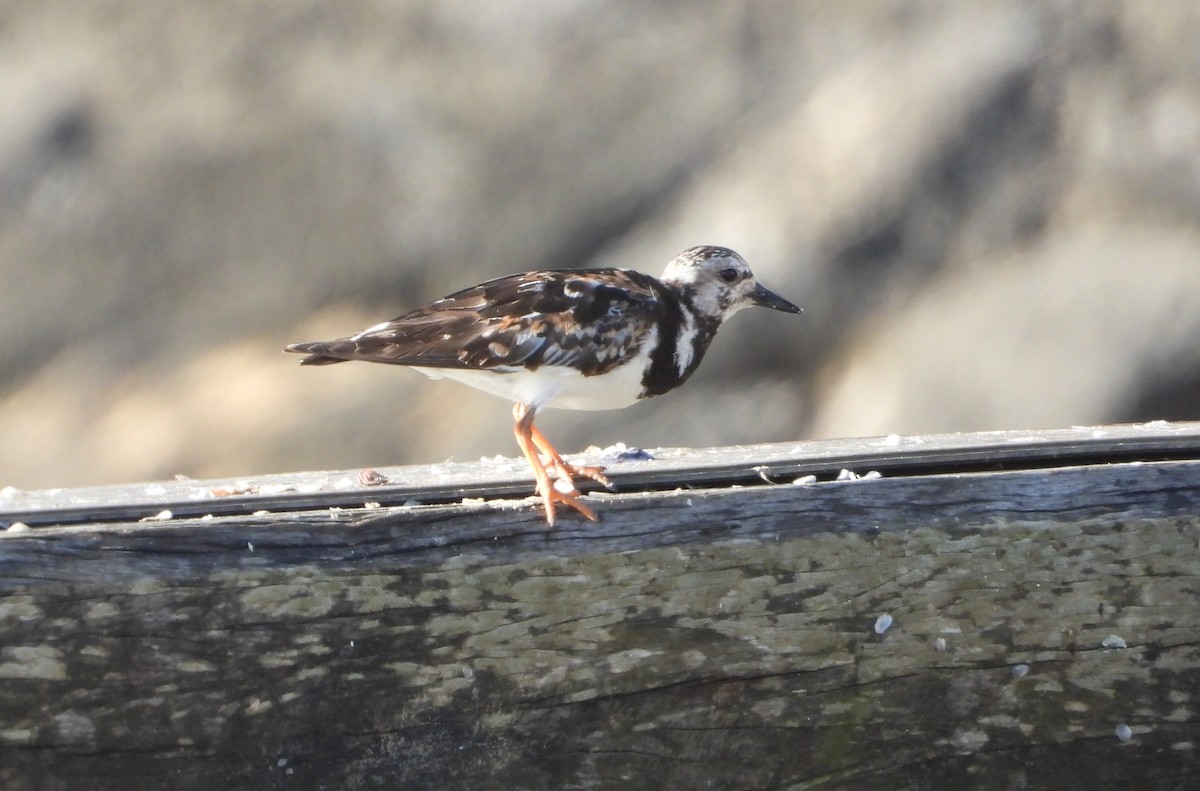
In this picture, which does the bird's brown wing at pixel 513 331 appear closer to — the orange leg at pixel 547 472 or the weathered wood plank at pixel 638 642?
the orange leg at pixel 547 472

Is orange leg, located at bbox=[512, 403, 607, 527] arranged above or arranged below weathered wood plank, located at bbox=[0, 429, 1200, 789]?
above

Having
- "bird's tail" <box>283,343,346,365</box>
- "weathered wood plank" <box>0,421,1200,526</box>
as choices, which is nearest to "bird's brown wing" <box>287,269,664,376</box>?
"bird's tail" <box>283,343,346,365</box>

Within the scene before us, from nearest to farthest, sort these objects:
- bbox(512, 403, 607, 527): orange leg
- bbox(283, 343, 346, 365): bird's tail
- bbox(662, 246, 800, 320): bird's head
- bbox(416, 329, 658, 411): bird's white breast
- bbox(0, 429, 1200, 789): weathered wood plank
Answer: bbox(0, 429, 1200, 789): weathered wood plank, bbox(512, 403, 607, 527): orange leg, bbox(283, 343, 346, 365): bird's tail, bbox(416, 329, 658, 411): bird's white breast, bbox(662, 246, 800, 320): bird's head

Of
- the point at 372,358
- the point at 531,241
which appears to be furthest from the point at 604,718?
the point at 531,241

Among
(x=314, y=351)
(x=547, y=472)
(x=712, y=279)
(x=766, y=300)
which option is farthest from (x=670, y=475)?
(x=766, y=300)

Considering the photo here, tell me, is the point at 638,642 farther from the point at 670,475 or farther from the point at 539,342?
the point at 539,342

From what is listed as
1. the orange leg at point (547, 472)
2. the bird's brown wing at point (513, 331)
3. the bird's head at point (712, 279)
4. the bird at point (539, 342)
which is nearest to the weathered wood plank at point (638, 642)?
the orange leg at point (547, 472)

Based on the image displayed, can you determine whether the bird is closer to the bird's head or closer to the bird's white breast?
the bird's white breast

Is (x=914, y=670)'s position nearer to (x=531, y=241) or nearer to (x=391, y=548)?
(x=391, y=548)
